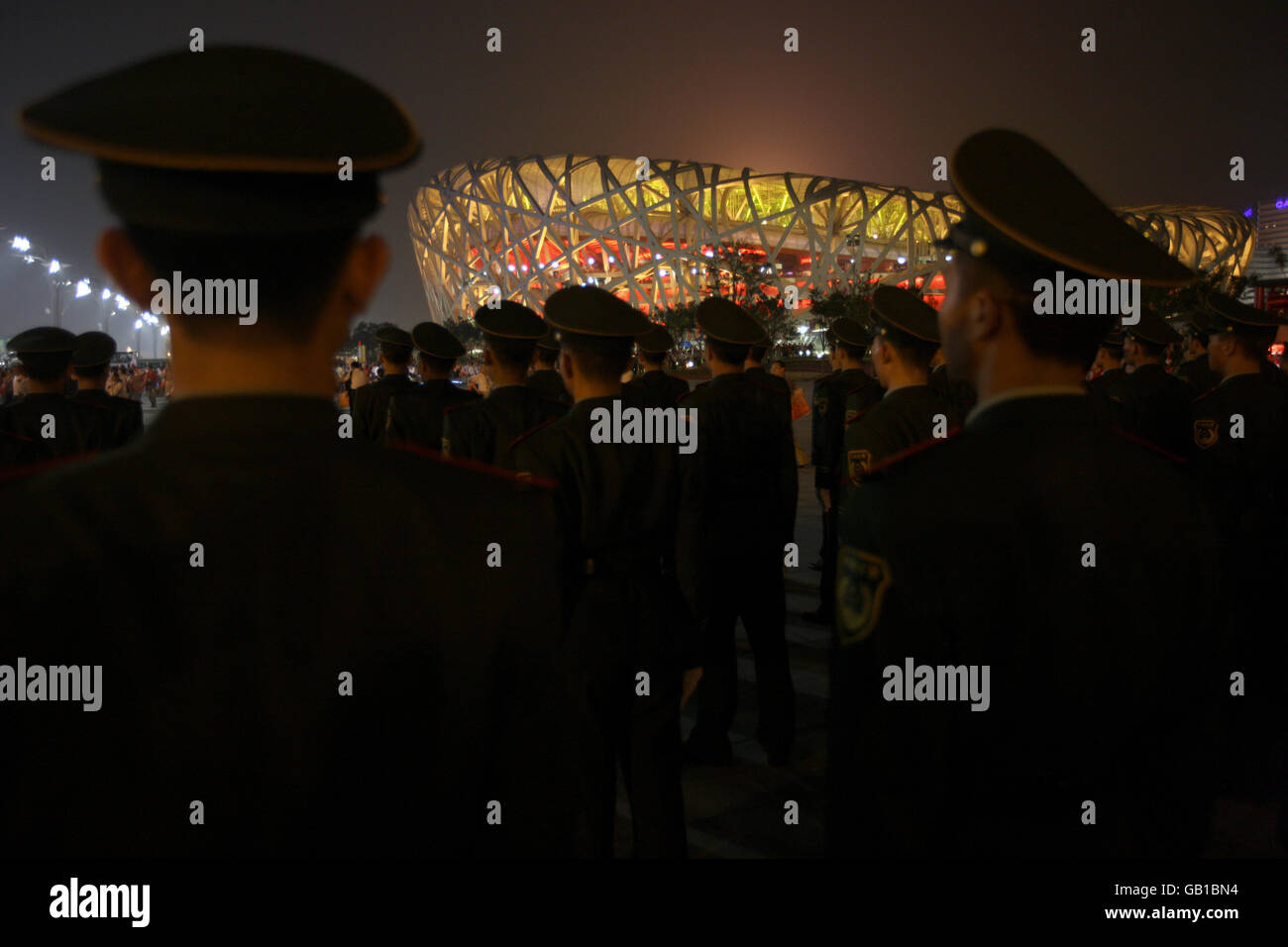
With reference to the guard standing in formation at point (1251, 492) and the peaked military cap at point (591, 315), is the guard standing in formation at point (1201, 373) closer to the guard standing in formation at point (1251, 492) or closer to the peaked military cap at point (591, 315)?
the guard standing in formation at point (1251, 492)

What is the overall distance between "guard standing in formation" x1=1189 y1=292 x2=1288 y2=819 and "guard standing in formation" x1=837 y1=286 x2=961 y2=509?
1668 millimetres

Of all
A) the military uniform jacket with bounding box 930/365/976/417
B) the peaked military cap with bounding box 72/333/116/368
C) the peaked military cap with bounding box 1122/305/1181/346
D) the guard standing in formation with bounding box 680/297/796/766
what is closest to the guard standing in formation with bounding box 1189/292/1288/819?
the peaked military cap with bounding box 1122/305/1181/346

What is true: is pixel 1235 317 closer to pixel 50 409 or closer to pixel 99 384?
pixel 50 409

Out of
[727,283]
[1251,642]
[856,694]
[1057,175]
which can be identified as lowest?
[1251,642]

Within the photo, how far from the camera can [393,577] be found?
949 mm

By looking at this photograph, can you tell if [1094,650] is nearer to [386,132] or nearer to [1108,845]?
[1108,845]

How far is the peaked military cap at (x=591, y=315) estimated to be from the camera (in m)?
3.28

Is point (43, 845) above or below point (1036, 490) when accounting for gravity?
below

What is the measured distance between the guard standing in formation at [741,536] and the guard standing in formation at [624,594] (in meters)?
1.19

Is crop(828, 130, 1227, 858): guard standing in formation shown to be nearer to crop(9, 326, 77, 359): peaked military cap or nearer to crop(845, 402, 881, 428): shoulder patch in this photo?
crop(845, 402, 881, 428): shoulder patch

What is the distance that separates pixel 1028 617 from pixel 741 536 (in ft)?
11.7

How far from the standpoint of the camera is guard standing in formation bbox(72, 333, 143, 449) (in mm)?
5591
